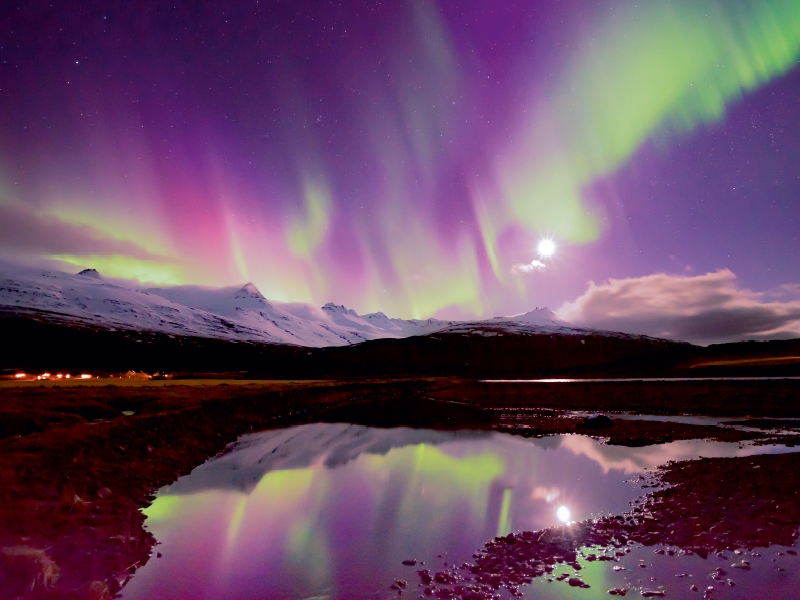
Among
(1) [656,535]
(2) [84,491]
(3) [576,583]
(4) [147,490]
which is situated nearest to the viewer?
(3) [576,583]

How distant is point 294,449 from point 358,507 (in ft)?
51.5

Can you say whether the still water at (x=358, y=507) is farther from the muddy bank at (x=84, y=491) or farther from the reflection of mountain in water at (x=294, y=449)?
the muddy bank at (x=84, y=491)

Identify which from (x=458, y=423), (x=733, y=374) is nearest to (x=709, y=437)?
(x=458, y=423)

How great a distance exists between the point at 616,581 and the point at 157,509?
17.3 metres

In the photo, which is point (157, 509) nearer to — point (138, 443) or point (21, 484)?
point (21, 484)

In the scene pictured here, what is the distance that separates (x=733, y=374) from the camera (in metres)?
103

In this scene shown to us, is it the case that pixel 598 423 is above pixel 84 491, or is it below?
below

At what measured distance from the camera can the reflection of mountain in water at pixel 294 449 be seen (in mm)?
24312

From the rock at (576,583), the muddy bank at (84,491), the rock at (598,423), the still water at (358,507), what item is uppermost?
the muddy bank at (84,491)

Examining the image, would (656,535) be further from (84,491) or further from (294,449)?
(294,449)

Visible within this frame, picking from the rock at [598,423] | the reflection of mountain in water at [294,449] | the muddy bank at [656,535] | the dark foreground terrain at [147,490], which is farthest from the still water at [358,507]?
the rock at [598,423]

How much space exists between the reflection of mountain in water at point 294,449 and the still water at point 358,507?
19 cm

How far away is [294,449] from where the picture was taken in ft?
112

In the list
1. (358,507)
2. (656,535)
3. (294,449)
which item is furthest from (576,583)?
(294,449)
